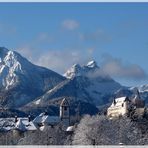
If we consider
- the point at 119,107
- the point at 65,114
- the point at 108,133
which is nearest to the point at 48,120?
the point at 65,114

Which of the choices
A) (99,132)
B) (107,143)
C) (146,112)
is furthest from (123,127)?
(146,112)

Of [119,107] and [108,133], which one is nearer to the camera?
[108,133]

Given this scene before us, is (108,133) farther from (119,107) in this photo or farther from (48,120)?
(48,120)

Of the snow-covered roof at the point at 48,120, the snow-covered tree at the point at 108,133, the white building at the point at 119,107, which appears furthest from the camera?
the snow-covered roof at the point at 48,120

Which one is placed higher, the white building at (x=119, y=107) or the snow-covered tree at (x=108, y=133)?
the white building at (x=119, y=107)

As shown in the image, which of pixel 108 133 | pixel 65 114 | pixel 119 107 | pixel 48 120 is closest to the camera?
pixel 108 133

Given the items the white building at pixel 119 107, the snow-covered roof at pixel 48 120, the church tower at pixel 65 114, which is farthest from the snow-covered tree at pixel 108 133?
the church tower at pixel 65 114

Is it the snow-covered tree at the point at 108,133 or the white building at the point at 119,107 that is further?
the white building at the point at 119,107

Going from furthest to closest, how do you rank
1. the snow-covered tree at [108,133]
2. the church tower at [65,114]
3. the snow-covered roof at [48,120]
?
the church tower at [65,114] < the snow-covered roof at [48,120] < the snow-covered tree at [108,133]

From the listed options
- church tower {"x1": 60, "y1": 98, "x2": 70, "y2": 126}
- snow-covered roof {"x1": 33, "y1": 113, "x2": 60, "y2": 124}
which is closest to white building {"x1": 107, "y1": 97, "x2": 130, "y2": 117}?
church tower {"x1": 60, "y1": 98, "x2": 70, "y2": 126}

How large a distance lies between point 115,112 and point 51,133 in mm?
47558

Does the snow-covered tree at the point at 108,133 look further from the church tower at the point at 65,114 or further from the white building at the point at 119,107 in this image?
the church tower at the point at 65,114

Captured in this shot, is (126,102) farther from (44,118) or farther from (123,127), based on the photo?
(123,127)

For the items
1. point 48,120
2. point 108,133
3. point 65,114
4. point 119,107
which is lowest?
point 108,133
